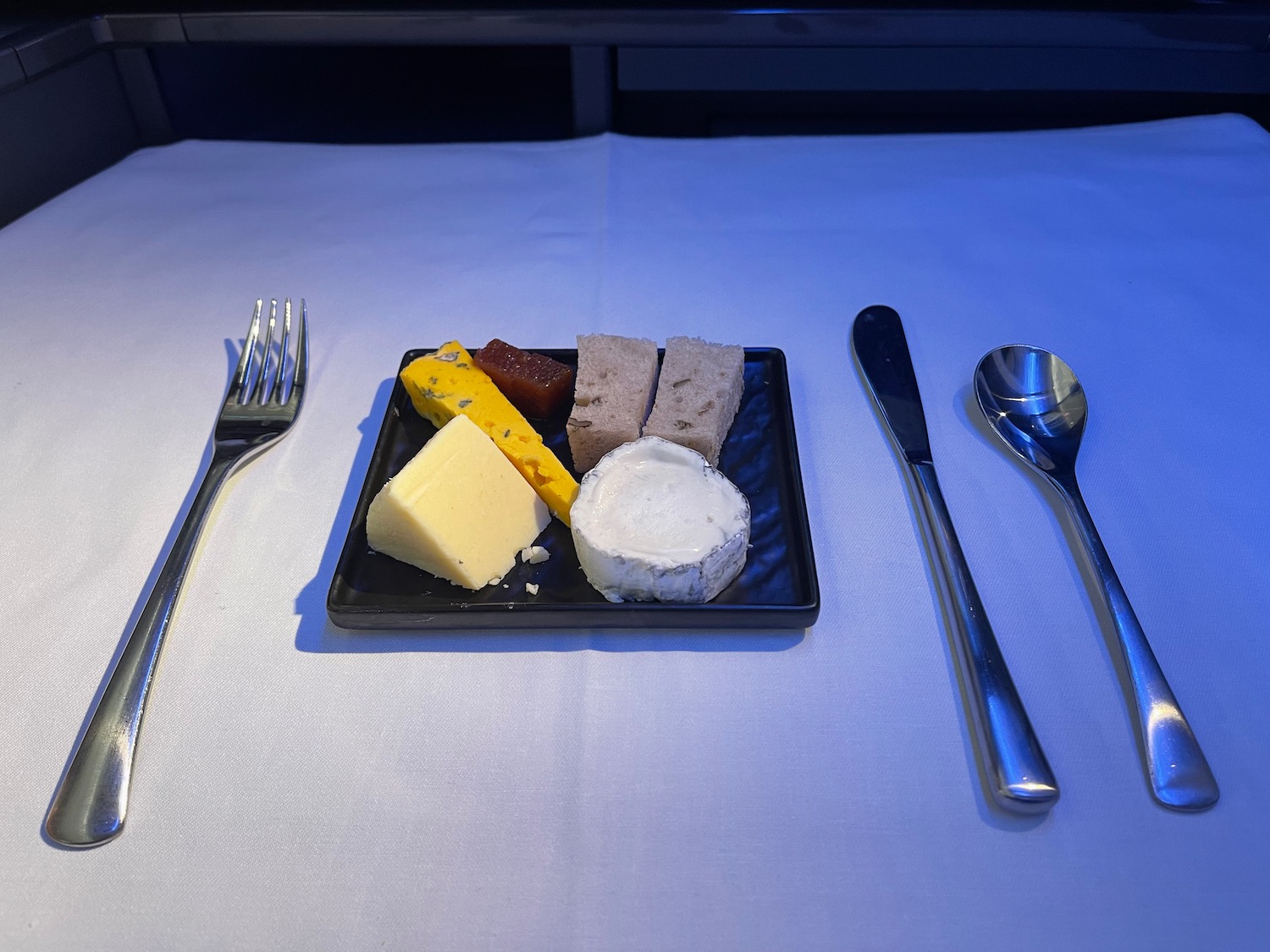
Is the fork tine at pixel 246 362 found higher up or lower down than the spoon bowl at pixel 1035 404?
higher up

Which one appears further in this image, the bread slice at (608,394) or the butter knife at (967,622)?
the bread slice at (608,394)

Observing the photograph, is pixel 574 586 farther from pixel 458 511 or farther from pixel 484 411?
pixel 484 411

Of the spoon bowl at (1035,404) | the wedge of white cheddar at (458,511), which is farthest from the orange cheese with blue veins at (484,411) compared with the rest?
the spoon bowl at (1035,404)

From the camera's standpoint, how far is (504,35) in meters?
1.34

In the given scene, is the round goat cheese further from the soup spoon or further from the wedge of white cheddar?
the soup spoon

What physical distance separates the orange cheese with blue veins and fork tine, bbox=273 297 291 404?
18 centimetres

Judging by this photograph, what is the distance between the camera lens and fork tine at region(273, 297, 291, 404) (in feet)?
3.16

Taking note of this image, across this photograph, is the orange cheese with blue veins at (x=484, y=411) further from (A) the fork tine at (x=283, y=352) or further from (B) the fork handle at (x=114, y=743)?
(B) the fork handle at (x=114, y=743)

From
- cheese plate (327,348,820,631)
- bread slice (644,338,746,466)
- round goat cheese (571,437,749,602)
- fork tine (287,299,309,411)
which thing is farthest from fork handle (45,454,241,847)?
bread slice (644,338,746,466)

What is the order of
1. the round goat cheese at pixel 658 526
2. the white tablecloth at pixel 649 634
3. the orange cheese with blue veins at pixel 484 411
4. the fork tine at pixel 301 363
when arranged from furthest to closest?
the fork tine at pixel 301 363, the orange cheese with blue veins at pixel 484 411, the round goat cheese at pixel 658 526, the white tablecloth at pixel 649 634

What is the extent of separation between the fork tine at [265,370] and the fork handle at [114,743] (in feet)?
0.89

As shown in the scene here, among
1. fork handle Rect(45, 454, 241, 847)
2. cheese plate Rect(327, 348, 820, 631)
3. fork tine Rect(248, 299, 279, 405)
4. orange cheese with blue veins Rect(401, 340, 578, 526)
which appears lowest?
fork handle Rect(45, 454, 241, 847)

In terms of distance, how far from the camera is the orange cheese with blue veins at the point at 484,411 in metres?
0.79

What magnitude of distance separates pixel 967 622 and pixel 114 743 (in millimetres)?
700
